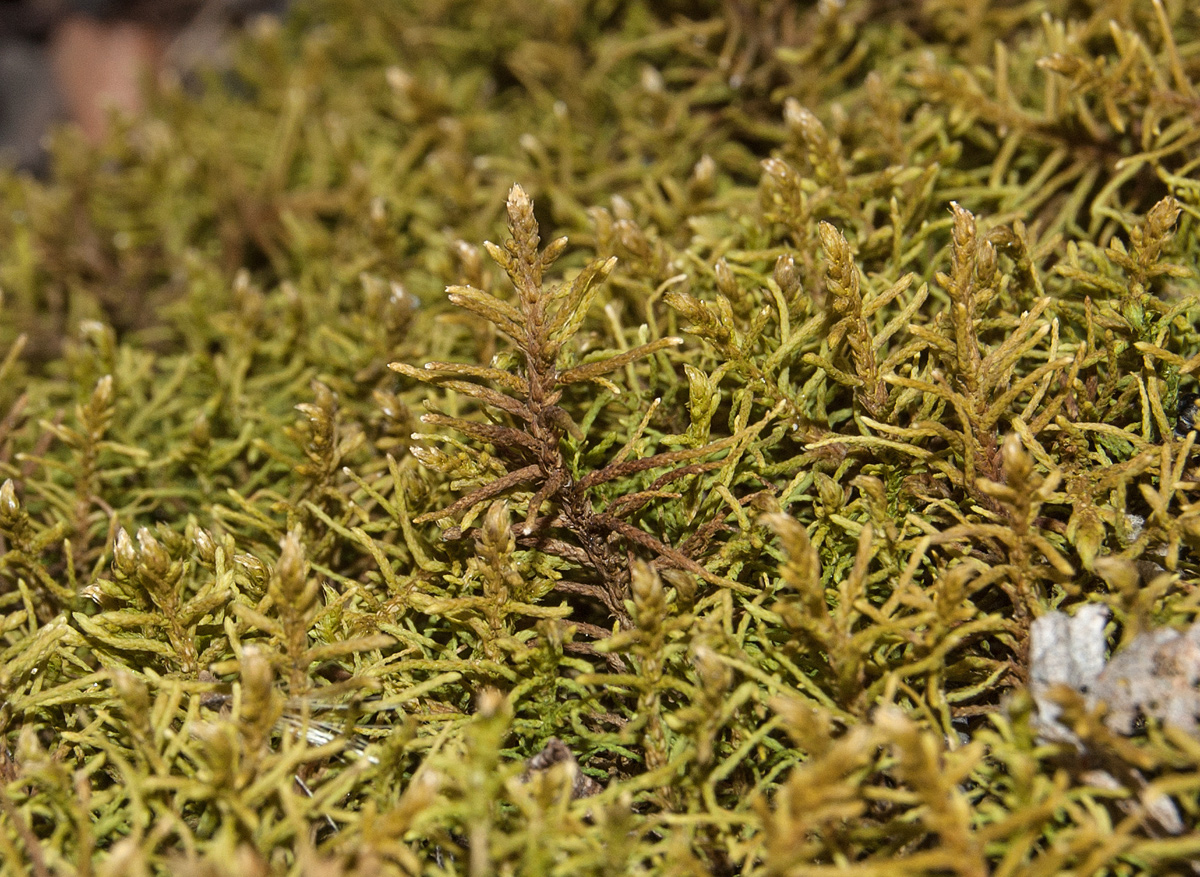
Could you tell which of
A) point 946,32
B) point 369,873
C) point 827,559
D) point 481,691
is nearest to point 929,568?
point 827,559

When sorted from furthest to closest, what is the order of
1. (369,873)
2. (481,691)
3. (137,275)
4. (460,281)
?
(137,275) < (460,281) < (481,691) < (369,873)

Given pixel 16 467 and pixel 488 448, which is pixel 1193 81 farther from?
pixel 16 467

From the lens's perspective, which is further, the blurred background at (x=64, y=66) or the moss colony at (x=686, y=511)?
the blurred background at (x=64, y=66)

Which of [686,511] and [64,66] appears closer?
[686,511]

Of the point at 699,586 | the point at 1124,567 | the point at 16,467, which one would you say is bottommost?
the point at 16,467

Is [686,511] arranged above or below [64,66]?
above

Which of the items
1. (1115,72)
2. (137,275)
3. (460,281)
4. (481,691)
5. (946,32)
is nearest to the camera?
(481,691)

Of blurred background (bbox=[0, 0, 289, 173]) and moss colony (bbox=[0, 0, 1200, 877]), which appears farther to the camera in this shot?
blurred background (bbox=[0, 0, 289, 173])

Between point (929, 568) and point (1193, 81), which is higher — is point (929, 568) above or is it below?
below
